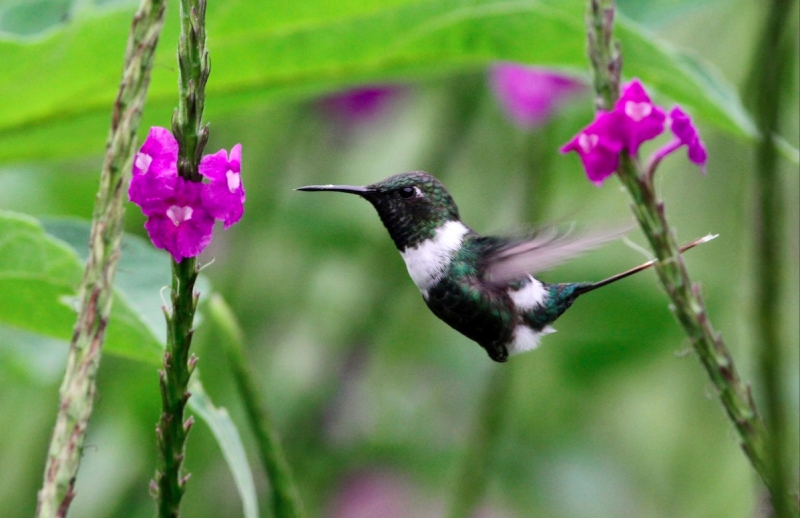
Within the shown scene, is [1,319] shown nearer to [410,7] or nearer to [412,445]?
[410,7]

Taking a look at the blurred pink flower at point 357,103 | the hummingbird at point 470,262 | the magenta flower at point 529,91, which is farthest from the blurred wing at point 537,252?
the blurred pink flower at point 357,103

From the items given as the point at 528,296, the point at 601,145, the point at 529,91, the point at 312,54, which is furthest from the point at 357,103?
the point at 601,145

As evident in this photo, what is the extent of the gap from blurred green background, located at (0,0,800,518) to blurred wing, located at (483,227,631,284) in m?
0.70

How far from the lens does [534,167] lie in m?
2.11

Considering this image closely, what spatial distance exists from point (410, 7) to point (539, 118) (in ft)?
3.83

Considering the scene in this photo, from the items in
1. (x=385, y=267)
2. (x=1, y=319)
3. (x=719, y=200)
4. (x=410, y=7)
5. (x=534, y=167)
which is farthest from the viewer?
(x=719, y=200)

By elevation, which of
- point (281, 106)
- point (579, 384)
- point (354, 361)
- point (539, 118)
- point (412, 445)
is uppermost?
point (281, 106)

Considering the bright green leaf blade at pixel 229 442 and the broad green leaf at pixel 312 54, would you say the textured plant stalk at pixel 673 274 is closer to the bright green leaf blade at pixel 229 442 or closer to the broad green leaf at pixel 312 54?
the broad green leaf at pixel 312 54

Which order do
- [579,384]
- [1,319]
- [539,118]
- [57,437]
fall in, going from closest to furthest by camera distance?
[57,437] → [1,319] → [539,118] → [579,384]

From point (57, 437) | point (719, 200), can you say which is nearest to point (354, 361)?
point (719, 200)

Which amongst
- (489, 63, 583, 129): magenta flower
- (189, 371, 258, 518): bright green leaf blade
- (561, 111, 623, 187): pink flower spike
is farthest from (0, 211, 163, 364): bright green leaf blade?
(489, 63, 583, 129): magenta flower

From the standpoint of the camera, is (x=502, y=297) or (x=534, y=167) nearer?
A: (x=502, y=297)

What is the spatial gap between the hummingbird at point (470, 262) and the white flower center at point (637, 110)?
0.14 metres

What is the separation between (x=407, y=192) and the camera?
1.18 metres
